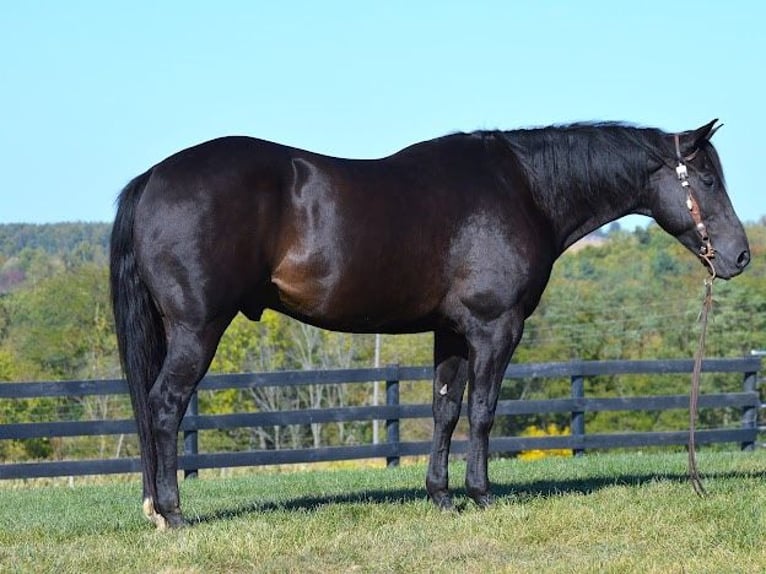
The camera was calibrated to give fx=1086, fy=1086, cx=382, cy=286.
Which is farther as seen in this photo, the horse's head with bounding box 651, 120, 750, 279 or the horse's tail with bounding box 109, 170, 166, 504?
the horse's head with bounding box 651, 120, 750, 279

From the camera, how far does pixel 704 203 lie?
7207 millimetres

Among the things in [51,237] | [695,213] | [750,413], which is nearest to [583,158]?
[695,213]

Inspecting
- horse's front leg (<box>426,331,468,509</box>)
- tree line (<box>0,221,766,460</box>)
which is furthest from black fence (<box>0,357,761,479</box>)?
tree line (<box>0,221,766,460</box>)

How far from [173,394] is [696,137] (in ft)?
12.4

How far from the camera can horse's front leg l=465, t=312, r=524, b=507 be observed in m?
6.74

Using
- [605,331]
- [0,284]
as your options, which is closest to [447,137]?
[605,331]

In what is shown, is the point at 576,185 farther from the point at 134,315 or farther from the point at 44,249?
the point at 44,249

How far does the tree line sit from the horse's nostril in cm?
3080

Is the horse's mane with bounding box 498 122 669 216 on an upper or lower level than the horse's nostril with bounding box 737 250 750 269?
upper

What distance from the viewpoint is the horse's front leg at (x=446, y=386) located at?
7.13 meters

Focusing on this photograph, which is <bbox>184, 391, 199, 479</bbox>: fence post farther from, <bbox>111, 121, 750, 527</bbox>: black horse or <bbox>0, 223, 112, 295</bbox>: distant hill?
<bbox>0, 223, 112, 295</bbox>: distant hill

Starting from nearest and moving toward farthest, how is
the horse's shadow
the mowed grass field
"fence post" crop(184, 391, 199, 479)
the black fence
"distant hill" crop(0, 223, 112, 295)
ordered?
the mowed grass field, the horse's shadow, the black fence, "fence post" crop(184, 391, 199, 479), "distant hill" crop(0, 223, 112, 295)

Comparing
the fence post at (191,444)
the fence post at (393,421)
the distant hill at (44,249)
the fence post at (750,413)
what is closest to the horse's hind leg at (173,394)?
the fence post at (191,444)

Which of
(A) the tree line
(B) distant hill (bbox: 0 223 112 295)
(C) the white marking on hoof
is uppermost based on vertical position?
(B) distant hill (bbox: 0 223 112 295)
